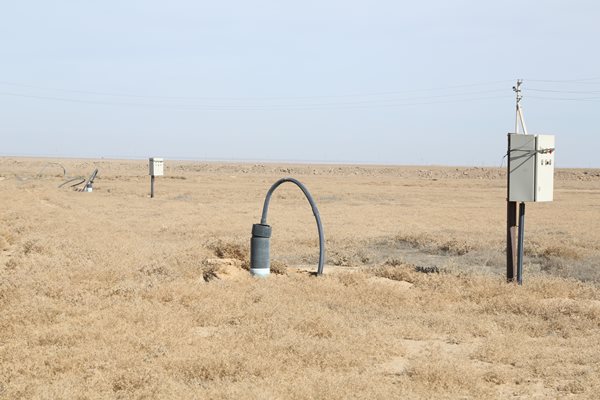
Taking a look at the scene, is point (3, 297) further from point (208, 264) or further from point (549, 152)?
point (549, 152)

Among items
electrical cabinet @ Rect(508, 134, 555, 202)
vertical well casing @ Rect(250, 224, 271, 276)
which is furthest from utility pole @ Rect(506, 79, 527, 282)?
vertical well casing @ Rect(250, 224, 271, 276)

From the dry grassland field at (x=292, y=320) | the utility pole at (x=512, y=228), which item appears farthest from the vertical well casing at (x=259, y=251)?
the utility pole at (x=512, y=228)

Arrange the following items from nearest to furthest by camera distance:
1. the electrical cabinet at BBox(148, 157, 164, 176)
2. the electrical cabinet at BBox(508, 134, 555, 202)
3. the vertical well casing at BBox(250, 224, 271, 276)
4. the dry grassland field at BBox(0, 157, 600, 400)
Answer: the dry grassland field at BBox(0, 157, 600, 400) < the electrical cabinet at BBox(508, 134, 555, 202) < the vertical well casing at BBox(250, 224, 271, 276) < the electrical cabinet at BBox(148, 157, 164, 176)

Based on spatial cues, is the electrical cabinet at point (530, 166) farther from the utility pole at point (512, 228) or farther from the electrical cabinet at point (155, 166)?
the electrical cabinet at point (155, 166)

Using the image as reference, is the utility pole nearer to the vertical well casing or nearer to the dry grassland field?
the dry grassland field

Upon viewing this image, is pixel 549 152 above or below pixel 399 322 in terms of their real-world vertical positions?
above

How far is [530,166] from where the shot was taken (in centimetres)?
1129

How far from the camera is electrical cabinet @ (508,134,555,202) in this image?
11.3 metres

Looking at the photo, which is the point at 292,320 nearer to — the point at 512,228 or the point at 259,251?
the point at 259,251

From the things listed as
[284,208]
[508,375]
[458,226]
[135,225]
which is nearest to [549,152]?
[508,375]

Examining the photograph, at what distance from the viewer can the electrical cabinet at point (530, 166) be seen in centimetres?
1127

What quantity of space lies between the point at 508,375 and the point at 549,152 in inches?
233

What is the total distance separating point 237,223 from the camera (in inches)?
855

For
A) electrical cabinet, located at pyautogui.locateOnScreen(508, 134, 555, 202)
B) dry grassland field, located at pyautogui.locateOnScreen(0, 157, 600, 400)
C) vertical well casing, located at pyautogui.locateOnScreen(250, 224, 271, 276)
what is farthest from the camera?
vertical well casing, located at pyautogui.locateOnScreen(250, 224, 271, 276)
